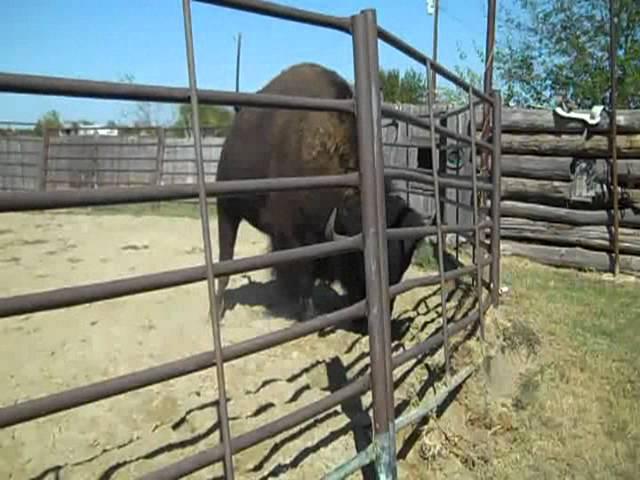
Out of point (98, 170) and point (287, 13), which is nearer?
point (287, 13)

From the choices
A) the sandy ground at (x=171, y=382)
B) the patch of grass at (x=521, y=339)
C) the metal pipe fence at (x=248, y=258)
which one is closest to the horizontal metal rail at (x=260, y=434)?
the metal pipe fence at (x=248, y=258)

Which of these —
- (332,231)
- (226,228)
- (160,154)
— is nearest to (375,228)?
(332,231)

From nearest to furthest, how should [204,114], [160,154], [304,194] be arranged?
[304,194]
[204,114]
[160,154]

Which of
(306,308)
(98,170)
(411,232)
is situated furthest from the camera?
(98,170)

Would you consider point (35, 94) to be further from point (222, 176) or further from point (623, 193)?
point (623, 193)

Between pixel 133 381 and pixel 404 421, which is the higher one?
pixel 133 381

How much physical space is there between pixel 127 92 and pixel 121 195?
28 cm

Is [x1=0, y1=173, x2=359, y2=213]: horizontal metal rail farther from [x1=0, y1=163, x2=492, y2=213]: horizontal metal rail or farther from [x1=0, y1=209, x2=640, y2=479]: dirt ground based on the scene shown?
[x1=0, y1=209, x2=640, y2=479]: dirt ground

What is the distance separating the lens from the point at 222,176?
16.9ft

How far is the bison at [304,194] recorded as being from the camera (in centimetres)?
393

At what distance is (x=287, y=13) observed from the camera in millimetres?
2014

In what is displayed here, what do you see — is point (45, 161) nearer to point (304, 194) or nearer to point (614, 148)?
point (304, 194)

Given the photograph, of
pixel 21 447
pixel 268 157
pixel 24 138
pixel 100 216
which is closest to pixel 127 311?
pixel 268 157

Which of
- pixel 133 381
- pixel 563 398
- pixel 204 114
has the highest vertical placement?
pixel 204 114
